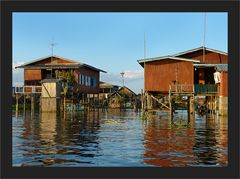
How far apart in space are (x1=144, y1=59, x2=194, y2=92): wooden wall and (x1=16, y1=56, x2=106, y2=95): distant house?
13.1 meters

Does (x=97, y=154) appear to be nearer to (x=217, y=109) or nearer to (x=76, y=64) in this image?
(x=217, y=109)

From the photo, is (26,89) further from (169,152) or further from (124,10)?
(124,10)

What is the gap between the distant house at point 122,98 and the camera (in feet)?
202

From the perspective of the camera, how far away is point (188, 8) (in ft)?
24.4

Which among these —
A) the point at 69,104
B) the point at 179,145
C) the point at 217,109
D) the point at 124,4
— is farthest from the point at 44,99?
the point at 124,4

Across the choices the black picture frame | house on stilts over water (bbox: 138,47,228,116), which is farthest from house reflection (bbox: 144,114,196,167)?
house on stilts over water (bbox: 138,47,228,116)

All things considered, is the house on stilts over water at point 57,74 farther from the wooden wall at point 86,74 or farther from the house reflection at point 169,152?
the house reflection at point 169,152

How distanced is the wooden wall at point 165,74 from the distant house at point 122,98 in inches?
1024

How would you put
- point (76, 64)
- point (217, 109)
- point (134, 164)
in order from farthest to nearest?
point (76, 64) < point (217, 109) < point (134, 164)

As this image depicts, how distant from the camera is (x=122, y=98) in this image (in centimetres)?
6197

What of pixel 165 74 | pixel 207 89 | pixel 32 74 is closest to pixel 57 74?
pixel 32 74

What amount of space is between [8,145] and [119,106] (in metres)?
53.9

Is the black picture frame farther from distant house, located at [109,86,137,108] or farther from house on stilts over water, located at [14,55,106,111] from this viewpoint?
distant house, located at [109,86,137,108]

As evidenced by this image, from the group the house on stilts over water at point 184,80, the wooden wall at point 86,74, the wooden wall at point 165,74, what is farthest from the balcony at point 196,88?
the wooden wall at point 86,74
